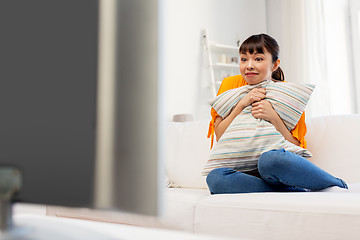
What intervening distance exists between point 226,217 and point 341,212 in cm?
28

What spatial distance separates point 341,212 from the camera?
2.56 feet

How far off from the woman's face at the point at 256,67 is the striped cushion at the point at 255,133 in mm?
51

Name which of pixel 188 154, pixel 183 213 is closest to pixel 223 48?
pixel 188 154

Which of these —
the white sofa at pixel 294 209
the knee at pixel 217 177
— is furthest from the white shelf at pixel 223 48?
the knee at pixel 217 177

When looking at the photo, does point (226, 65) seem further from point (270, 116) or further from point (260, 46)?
point (270, 116)

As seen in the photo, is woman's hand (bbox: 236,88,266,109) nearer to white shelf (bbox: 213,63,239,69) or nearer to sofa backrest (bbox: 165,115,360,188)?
sofa backrest (bbox: 165,115,360,188)

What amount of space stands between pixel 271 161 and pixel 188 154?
655 mm

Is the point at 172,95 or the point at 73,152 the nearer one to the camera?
the point at 73,152

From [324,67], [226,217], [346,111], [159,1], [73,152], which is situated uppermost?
[324,67]

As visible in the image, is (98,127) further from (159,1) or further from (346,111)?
(346,111)

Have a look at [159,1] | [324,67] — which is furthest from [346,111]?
[159,1]

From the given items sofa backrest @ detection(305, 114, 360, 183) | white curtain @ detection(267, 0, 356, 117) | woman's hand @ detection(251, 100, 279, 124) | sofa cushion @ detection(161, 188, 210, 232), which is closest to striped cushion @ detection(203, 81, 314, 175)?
woman's hand @ detection(251, 100, 279, 124)

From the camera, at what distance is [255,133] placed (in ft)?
4.32

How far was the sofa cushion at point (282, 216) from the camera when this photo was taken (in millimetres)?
777
